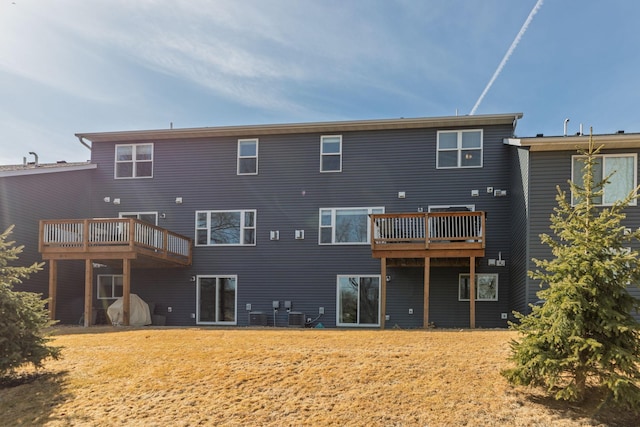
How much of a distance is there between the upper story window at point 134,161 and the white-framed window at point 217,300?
13.7 feet

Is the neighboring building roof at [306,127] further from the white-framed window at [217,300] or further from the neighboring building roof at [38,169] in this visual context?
the white-framed window at [217,300]

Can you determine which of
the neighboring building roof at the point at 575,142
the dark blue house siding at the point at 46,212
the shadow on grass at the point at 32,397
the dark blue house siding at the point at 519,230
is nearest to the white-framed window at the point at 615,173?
the neighboring building roof at the point at 575,142

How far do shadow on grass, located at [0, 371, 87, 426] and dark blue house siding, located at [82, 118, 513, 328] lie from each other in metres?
8.43


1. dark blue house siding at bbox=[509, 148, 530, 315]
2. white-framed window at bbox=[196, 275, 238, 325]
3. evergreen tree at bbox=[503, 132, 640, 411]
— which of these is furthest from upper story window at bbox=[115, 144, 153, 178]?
evergreen tree at bbox=[503, 132, 640, 411]

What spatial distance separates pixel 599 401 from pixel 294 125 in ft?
38.1

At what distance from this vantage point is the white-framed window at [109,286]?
16.7 m

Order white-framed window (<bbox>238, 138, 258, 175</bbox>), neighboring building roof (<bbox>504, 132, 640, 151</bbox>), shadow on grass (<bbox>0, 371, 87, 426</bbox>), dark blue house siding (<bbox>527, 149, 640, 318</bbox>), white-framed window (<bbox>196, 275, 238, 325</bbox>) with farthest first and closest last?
white-framed window (<bbox>238, 138, 258, 175</bbox>) < white-framed window (<bbox>196, 275, 238, 325</bbox>) < dark blue house siding (<bbox>527, 149, 640, 318</bbox>) < neighboring building roof (<bbox>504, 132, 640, 151</bbox>) < shadow on grass (<bbox>0, 371, 87, 426</bbox>)

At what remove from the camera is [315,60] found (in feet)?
48.1

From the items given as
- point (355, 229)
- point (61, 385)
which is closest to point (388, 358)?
point (61, 385)

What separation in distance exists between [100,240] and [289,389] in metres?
9.31

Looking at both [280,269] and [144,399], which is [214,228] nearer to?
[280,269]

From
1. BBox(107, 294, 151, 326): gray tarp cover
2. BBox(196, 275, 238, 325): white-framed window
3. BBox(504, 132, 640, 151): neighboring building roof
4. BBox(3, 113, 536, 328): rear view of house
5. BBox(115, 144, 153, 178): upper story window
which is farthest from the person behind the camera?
BBox(115, 144, 153, 178): upper story window

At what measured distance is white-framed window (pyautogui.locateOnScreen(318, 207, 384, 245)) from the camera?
50.3 ft

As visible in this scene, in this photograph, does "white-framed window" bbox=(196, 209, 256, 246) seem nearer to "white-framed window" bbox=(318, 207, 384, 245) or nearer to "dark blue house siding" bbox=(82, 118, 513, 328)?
"dark blue house siding" bbox=(82, 118, 513, 328)
